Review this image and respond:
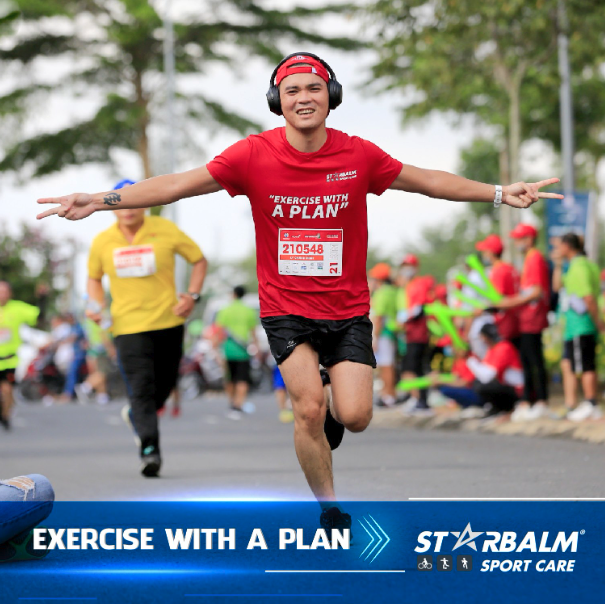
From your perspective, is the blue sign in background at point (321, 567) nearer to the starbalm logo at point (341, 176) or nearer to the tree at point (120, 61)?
the starbalm logo at point (341, 176)

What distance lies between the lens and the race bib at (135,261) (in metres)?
9.18

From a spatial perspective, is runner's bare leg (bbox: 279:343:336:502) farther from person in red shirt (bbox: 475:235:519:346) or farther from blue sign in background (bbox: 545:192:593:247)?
blue sign in background (bbox: 545:192:593:247)

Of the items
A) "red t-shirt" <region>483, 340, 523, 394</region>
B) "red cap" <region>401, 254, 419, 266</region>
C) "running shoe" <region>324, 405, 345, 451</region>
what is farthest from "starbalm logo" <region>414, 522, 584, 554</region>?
"red cap" <region>401, 254, 419, 266</region>

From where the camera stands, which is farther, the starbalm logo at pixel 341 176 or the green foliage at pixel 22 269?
the green foliage at pixel 22 269

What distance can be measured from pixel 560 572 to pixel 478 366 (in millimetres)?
8684

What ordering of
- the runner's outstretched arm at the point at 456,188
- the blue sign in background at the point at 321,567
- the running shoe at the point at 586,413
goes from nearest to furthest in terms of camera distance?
the blue sign in background at the point at 321,567, the runner's outstretched arm at the point at 456,188, the running shoe at the point at 586,413

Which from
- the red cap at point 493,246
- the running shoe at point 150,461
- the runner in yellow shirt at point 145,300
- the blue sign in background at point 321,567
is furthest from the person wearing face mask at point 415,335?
the blue sign in background at point 321,567

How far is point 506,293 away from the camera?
1326 centimetres

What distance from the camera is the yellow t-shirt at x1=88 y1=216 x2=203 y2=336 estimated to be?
9.13m

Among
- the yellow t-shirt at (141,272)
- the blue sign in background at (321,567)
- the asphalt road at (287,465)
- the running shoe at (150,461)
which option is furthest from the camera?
the yellow t-shirt at (141,272)

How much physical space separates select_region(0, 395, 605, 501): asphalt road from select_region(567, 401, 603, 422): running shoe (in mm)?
839

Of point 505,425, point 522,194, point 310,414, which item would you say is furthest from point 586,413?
point 310,414

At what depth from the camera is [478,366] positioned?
1306cm

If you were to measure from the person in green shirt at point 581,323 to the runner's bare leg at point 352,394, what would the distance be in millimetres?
6922
